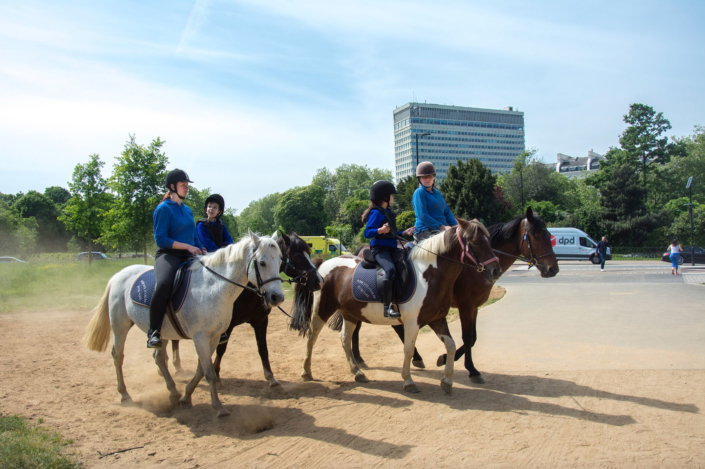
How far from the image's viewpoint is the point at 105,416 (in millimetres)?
5590

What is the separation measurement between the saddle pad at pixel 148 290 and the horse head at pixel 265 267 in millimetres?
936

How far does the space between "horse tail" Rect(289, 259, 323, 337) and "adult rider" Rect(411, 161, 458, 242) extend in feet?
6.84

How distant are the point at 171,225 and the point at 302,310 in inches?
101

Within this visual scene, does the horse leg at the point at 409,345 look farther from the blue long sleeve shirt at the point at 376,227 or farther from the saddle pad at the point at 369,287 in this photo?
the blue long sleeve shirt at the point at 376,227

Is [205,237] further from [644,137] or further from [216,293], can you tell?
[644,137]

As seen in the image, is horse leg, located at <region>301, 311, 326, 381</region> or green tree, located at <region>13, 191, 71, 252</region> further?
green tree, located at <region>13, 191, 71, 252</region>

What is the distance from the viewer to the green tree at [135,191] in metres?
22.5

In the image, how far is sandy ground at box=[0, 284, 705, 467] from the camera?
4.29m

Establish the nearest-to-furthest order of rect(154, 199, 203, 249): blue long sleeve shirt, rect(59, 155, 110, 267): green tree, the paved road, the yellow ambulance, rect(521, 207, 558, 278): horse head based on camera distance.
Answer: rect(154, 199, 203, 249): blue long sleeve shirt < rect(521, 207, 558, 278): horse head < the paved road < rect(59, 155, 110, 267): green tree < the yellow ambulance

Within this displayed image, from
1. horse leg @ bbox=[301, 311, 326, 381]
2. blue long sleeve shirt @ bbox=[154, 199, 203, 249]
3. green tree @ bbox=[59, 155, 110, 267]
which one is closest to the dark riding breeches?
blue long sleeve shirt @ bbox=[154, 199, 203, 249]

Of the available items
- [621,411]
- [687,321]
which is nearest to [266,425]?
[621,411]

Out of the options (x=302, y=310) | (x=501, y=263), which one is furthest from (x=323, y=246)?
(x=501, y=263)

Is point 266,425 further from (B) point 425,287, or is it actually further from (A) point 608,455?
(A) point 608,455

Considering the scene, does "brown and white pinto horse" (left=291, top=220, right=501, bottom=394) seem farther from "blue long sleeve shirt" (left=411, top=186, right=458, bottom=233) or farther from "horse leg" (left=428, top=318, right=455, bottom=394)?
"blue long sleeve shirt" (left=411, top=186, right=458, bottom=233)
